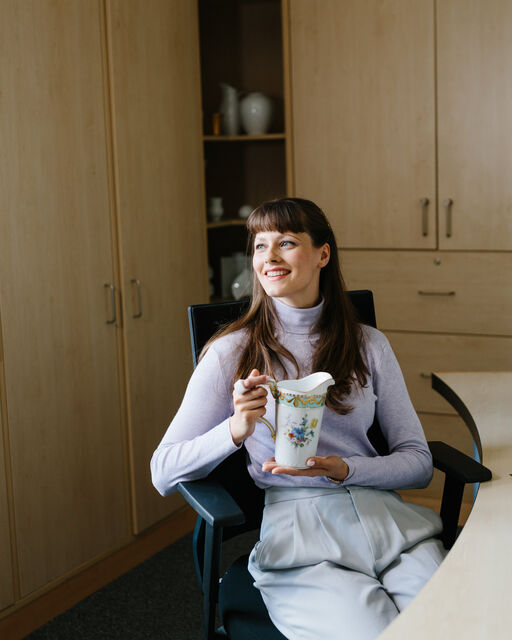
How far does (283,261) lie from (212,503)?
0.54 meters

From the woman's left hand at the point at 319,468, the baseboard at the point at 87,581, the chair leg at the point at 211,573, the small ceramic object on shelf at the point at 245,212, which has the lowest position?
the baseboard at the point at 87,581

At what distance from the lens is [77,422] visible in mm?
2594

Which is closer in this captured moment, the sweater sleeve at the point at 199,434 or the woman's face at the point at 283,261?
the sweater sleeve at the point at 199,434

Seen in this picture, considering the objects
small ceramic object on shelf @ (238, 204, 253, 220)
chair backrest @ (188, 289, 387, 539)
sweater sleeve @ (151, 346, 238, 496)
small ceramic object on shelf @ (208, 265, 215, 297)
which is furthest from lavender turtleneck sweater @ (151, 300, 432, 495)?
small ceramic object on shelf @ (238, 204, 253, 220)

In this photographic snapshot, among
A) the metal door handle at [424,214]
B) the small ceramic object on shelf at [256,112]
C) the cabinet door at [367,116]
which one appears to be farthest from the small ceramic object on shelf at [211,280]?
the metal door handle at [424,214]

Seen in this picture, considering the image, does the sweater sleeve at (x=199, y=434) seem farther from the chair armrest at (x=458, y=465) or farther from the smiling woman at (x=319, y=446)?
the chair armrest at (x=458, y=465)

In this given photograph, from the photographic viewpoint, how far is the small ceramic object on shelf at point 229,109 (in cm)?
340

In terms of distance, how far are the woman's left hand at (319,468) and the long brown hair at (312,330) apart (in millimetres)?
162

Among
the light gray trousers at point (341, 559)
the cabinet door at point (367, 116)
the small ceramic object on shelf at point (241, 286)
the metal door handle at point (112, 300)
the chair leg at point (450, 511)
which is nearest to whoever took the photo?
the light gray trousers at point (341, 559)

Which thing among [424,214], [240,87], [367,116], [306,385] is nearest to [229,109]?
[240,87]

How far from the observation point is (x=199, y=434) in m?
1.68

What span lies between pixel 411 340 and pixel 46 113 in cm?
164

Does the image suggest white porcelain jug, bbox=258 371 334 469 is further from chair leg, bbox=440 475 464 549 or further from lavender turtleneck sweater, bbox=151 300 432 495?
chair leg, bbox=440 475 464 549

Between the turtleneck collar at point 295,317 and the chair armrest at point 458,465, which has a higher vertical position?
the turtleneck collar at point 295,317
